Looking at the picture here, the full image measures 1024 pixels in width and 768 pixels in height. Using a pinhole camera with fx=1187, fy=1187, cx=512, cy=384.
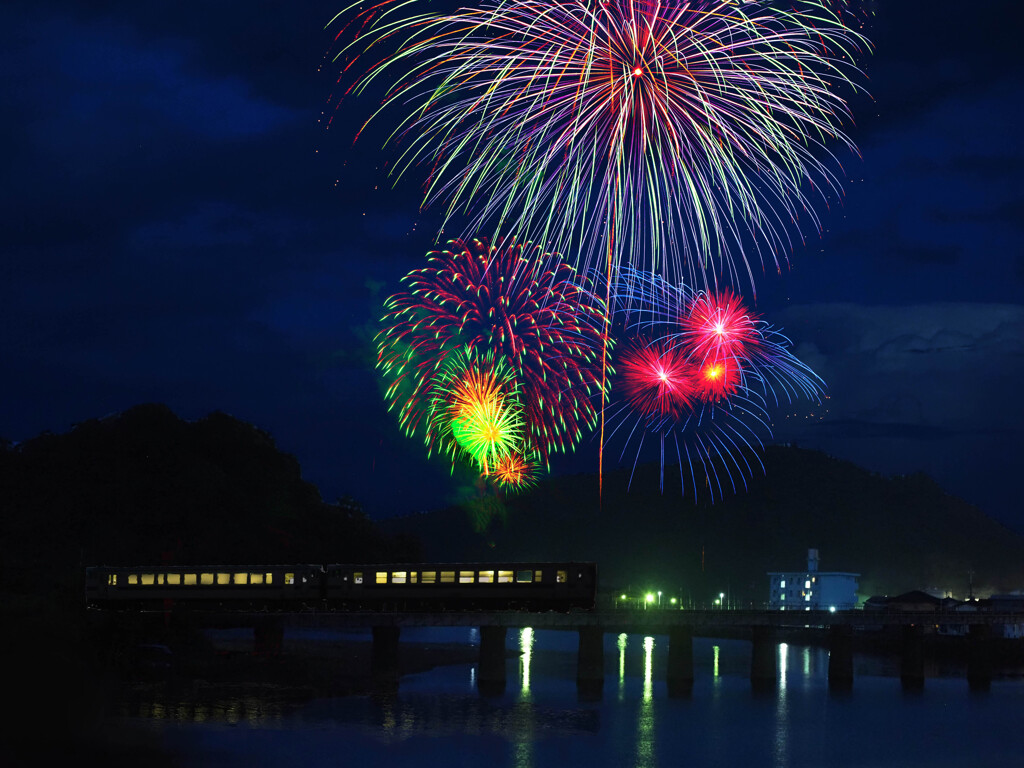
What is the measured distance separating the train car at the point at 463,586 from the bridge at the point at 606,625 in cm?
98

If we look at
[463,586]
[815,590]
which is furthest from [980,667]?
[815,590]

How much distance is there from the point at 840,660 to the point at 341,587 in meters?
39.9

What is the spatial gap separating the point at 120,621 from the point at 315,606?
45.0 feet

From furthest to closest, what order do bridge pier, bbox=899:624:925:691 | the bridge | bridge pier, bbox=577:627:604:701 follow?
bridge pier, bbox=899:624:925:691 < bridge pier, bbox=577:627:604:701 < the bridge

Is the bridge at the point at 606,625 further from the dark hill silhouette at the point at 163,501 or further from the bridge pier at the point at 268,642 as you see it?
the dark hill silhouette at the point at 163,501

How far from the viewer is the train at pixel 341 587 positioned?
8075 centimetres

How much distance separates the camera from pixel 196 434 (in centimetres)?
12275

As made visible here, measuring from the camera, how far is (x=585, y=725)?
6881cm

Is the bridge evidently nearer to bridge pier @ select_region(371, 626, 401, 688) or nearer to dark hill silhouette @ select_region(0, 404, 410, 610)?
bridge pier @ select_region(371, 626, 401, 688)

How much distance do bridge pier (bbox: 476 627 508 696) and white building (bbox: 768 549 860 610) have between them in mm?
99778

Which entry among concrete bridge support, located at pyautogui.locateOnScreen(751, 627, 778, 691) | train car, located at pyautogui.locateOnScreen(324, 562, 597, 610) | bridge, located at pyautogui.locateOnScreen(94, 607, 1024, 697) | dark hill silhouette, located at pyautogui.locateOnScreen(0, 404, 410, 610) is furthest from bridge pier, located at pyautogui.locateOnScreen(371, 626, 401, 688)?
concrete bridge support, located at pyautogui.locateOnScreen(751, 627, 778, 691)

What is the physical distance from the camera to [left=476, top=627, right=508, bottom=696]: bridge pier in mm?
86062

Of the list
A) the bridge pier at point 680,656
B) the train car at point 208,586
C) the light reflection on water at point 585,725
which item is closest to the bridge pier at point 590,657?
the light reflection on water at point 585,725

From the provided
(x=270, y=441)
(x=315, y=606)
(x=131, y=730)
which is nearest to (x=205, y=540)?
(x=270, y=441)
